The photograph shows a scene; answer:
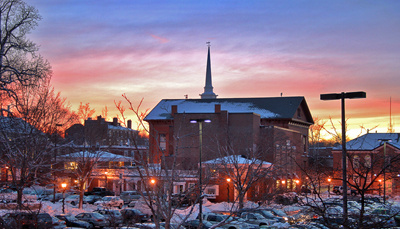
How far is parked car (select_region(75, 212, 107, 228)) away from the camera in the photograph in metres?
29.5

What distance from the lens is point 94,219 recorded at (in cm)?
2964

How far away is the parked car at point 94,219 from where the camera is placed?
29484mm

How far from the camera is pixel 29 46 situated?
64.6 feet

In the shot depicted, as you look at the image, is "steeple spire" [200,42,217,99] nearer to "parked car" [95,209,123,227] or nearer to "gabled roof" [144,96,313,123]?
"gabled roof" [144,96,313,123]

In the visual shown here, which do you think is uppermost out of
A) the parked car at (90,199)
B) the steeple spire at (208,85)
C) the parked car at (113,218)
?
the steeple spire at (208,85)

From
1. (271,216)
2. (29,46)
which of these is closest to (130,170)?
(271,216)

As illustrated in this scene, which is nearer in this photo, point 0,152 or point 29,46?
point 0,152

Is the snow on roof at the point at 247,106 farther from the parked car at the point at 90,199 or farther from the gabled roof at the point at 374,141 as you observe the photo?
the parked car at the point at 90,199

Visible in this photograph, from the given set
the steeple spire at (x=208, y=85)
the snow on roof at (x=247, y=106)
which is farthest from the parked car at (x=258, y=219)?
the steeple spire at (x=208, y=85)

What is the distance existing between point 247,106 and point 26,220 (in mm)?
50672

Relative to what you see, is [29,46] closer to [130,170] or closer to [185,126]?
[130,170]

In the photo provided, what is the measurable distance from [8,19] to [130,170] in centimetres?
3370

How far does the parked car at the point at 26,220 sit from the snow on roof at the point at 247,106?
44.7 metres

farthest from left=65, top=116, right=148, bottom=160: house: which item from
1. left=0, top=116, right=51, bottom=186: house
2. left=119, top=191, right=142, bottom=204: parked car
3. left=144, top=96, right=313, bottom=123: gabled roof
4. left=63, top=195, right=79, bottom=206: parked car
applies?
left=144, top=96, right=313, bottom=123: gabled roof
